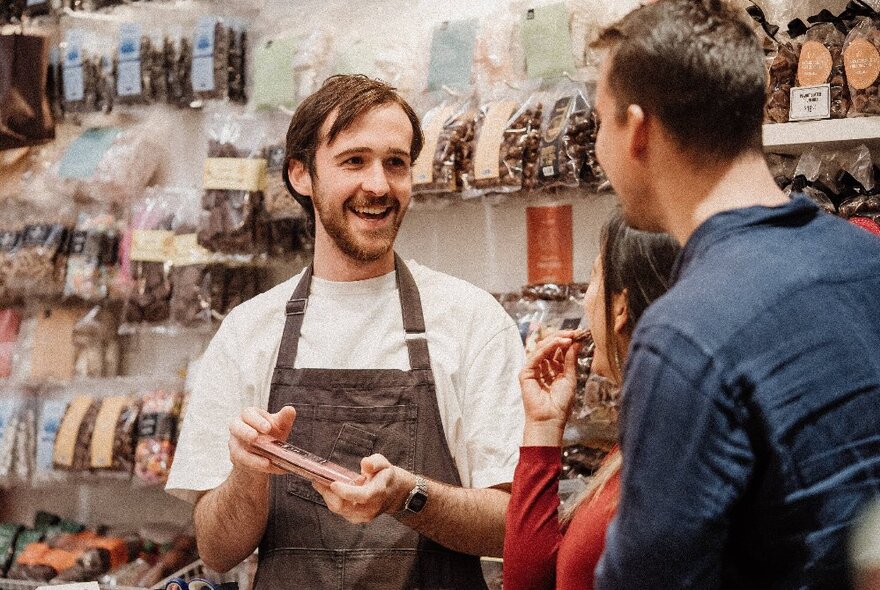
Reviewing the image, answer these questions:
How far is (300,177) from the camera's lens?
2.26 m

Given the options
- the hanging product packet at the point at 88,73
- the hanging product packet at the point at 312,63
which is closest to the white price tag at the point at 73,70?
the hanging product packet at the point at 88,73

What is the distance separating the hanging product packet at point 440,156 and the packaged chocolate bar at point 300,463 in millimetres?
1139

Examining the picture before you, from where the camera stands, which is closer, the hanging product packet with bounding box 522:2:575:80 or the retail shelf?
the retail shelf

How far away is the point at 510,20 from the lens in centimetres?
273

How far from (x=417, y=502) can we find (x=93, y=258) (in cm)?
199

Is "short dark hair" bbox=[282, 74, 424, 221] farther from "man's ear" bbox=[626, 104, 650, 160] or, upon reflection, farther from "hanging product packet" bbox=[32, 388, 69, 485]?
"hanging product packet" bbox=[32, 388, 69, 485]

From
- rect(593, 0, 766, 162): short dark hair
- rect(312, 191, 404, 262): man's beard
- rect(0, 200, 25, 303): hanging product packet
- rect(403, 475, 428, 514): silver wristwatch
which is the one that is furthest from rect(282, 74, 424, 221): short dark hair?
rect(0, 200, 25, 303): hanging product packet

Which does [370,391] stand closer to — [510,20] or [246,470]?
[246,470]

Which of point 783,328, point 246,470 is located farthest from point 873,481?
point 246,470

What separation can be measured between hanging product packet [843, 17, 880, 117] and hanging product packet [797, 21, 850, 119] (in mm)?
18

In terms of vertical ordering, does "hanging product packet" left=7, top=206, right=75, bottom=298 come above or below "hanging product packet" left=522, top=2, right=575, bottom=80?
below

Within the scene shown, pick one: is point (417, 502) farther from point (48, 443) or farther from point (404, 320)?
point (48, 443)

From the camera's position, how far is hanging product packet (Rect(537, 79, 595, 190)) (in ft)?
8.19

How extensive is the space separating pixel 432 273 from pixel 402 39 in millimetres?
980
